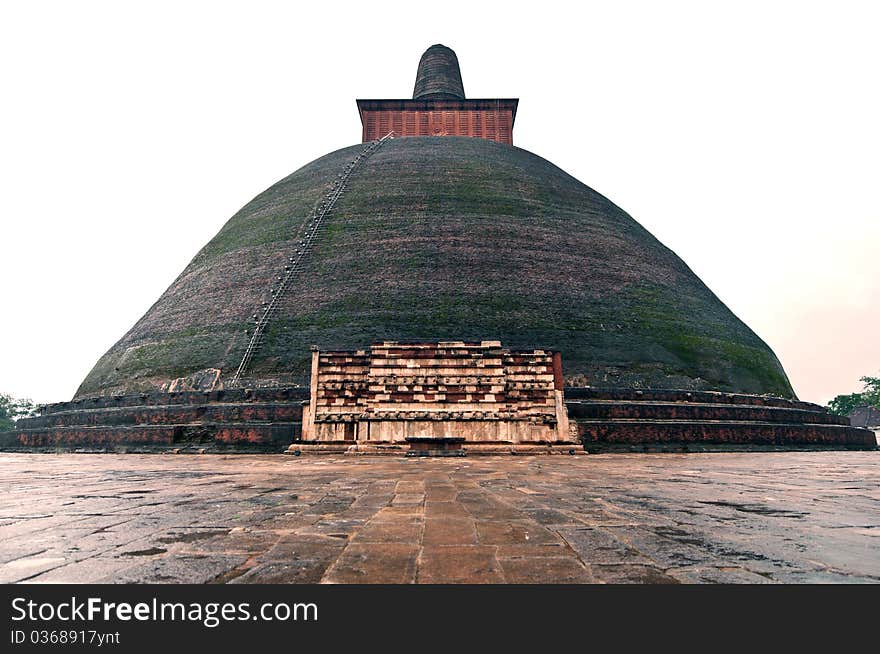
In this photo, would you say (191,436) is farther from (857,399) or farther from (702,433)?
(857,399)

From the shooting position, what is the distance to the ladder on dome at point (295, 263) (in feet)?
46.4

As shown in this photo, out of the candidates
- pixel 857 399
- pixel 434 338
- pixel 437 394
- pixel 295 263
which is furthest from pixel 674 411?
pixel 857 399

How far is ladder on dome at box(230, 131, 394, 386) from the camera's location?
14.1m

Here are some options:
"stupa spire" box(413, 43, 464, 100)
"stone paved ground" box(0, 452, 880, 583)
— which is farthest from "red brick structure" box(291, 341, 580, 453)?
"stupa spire" box(413, 43, 464, 100)

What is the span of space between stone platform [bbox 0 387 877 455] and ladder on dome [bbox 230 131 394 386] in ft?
4.93

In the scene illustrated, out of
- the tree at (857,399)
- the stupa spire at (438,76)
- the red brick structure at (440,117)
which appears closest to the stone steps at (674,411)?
the red brick structure at (440,117)

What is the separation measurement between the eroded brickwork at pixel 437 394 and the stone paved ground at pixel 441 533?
20.0ft

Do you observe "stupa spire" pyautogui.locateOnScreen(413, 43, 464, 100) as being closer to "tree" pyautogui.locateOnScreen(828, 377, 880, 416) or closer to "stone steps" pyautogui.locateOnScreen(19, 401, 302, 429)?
"stone steps" pyautogui.locateOnScreen(19, 401, 302, 429)

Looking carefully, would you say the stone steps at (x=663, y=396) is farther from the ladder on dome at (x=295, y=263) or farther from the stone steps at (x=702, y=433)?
the ladder on dome at (x=295, y=263)

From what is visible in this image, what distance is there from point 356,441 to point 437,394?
204 centimetres

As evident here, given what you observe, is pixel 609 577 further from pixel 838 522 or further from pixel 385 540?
pixel 838 522

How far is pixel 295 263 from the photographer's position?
1636cm
